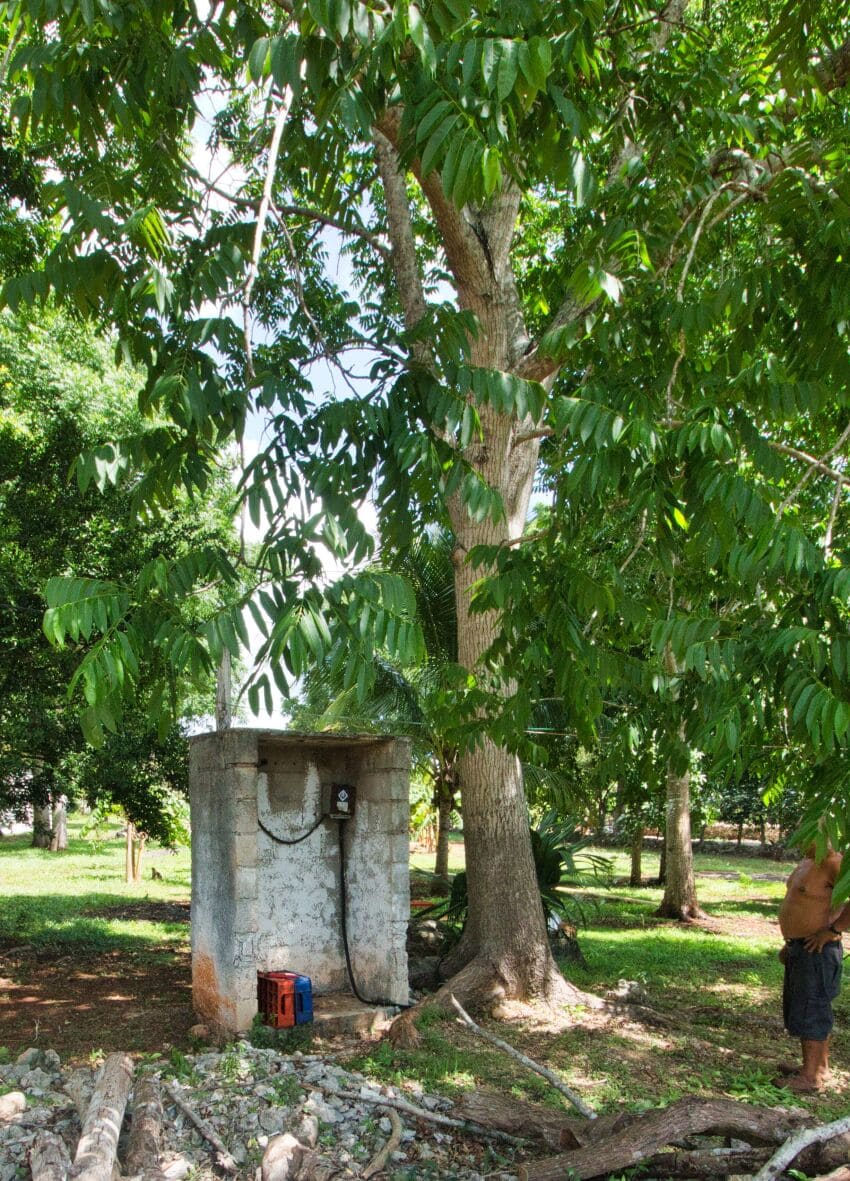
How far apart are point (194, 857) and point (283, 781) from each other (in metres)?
0.87

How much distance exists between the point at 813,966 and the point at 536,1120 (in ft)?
7.37

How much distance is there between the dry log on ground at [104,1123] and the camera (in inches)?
148

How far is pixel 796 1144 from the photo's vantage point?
3.72 m

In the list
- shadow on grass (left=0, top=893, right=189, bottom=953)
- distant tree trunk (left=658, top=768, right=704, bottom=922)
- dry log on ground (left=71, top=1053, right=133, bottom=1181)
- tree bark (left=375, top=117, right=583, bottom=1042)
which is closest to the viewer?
dry log on ground (left=71, top=1053, right=133, bottom=1181)

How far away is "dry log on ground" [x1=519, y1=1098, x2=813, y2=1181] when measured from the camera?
390cm

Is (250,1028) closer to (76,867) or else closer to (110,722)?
(110,722)

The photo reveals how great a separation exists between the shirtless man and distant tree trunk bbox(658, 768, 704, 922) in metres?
6.71

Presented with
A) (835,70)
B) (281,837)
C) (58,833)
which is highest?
(835,70)

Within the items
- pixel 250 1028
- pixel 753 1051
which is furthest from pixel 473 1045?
pixel 753 1051

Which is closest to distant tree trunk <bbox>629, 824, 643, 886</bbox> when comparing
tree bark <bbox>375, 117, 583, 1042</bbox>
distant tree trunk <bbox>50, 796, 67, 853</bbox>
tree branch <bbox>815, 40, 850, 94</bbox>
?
tree bark <bbox>375, 117, 583, 1042</bbox>

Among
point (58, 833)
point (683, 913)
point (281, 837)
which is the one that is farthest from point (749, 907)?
point (58, 833)

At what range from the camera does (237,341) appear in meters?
4.25

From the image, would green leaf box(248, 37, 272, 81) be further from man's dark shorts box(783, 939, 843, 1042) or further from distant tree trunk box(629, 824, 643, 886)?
distant tree trunk box(629, 824, 643, 886)

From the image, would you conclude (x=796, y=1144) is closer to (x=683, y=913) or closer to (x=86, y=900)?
(x=683, y=913)
